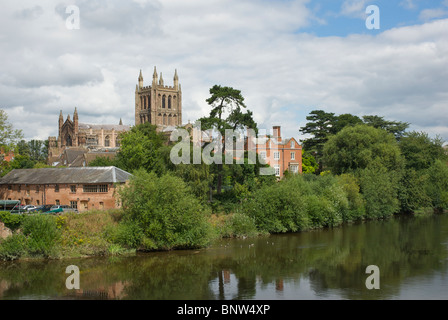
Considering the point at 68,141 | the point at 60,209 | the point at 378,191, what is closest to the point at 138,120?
the point at 68,141

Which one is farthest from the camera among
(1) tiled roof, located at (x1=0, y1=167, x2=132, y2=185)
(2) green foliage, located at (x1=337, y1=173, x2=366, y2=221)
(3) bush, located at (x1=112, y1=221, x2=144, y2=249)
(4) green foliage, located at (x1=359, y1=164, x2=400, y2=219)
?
(4) green foliage, located at (x1=359, y1=164, x2=400, y2=219)

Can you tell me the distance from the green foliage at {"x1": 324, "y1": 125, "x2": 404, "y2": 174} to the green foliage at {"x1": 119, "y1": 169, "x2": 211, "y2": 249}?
26.6 metres

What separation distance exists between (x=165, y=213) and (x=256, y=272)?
791 cm

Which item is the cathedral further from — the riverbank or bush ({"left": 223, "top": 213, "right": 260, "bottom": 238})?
the riverbank

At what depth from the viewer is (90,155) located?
73688mm

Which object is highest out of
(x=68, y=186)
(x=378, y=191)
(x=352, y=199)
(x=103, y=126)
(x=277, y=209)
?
(x=103, y=126)

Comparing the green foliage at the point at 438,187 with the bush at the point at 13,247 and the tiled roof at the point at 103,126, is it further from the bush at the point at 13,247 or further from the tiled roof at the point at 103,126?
the tiled roof at the point at 103,126

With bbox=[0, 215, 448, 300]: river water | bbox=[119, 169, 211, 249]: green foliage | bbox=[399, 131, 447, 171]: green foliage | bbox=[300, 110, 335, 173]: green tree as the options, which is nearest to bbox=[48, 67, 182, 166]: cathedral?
bbox=[300, 110, 335, 173]: green tree

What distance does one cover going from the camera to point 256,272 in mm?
26000

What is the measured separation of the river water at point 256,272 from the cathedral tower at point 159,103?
9794 cm

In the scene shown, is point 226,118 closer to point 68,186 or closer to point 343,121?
point 68,186

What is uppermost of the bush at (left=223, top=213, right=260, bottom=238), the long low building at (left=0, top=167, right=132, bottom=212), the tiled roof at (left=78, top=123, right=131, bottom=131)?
the tiled roof at (left=78, top=123, right=131, bottom=131)

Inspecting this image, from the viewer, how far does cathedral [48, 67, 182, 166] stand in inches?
4594
